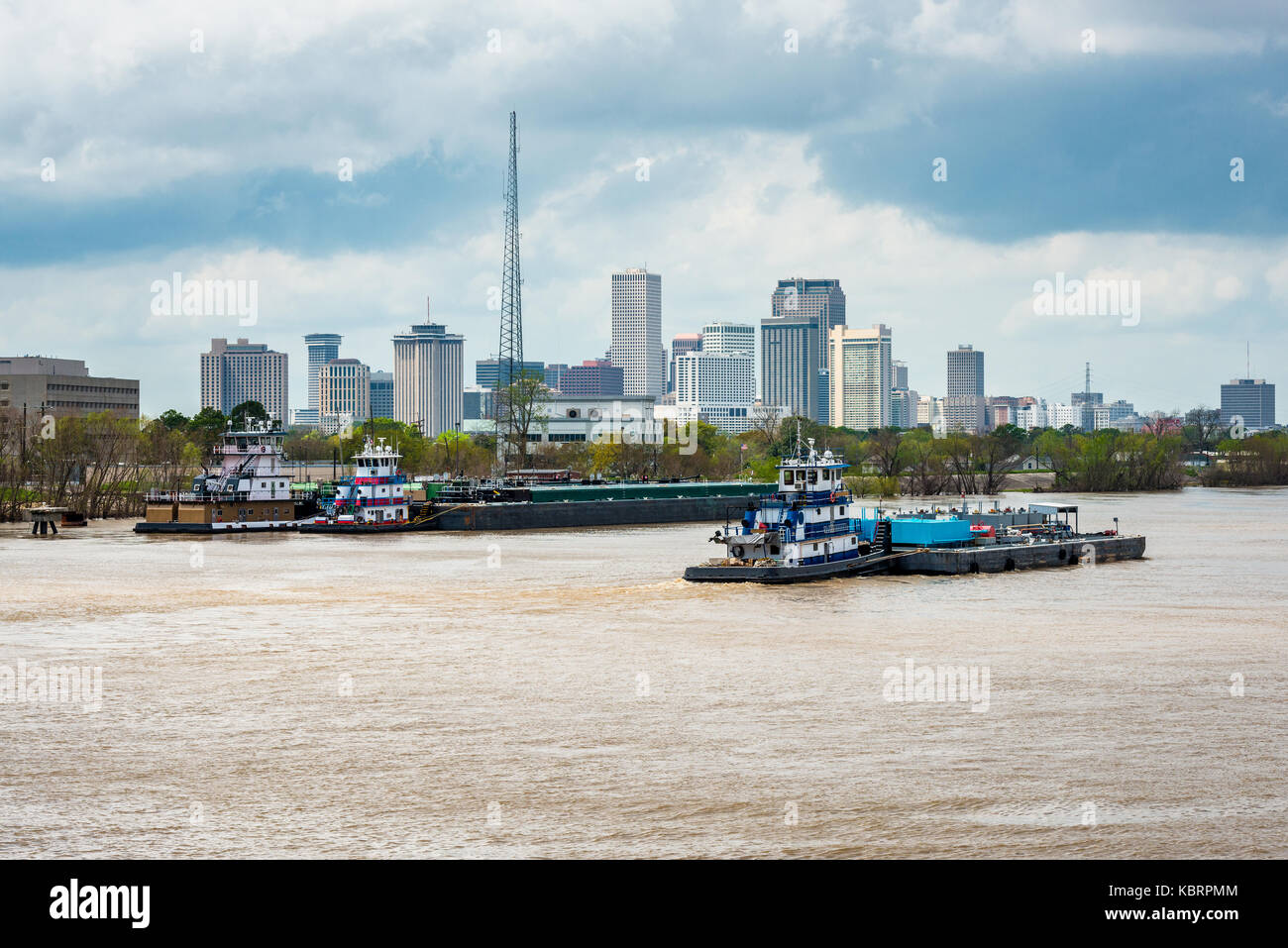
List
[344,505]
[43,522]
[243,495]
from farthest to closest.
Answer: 1. [243,495]
2. [344,505]
3. [43,522]

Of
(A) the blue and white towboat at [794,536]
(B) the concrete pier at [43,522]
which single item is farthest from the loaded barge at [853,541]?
(B) the concrete pier at [43,522]

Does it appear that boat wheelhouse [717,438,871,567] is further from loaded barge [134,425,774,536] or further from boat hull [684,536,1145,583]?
loaded barge [134,425,774,536]

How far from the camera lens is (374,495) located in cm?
11519

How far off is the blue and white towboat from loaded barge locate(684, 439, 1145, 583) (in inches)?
1.9

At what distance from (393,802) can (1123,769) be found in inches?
618

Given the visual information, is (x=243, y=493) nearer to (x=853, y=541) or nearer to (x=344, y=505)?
(x=344, y=505)

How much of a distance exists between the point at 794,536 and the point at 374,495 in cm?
5700

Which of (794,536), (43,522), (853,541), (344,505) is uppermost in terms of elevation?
(344,505)

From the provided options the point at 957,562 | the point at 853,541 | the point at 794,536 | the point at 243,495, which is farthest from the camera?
the point at 243,495

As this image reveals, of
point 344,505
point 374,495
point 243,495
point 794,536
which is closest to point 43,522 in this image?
point 243,495

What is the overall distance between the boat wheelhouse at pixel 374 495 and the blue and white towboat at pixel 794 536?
51320 millimetres
